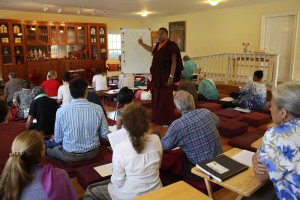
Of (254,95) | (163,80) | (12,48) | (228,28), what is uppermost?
(228,28)

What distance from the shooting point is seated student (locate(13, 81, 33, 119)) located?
4196 mm

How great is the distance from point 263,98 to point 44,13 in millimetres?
7558

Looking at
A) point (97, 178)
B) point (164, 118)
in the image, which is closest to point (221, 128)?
point (164, 118)

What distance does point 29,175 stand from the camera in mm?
1225

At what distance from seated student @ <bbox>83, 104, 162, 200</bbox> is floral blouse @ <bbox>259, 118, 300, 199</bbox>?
70 cm

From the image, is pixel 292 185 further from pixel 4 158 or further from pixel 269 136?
pixel 4 158

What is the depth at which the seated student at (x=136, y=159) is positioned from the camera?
1.67 metres

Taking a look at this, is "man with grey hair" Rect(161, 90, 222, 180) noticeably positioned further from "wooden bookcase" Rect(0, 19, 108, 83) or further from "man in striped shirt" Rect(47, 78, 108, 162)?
"wooden bookcase" Rect(0, 19, 108, 83)

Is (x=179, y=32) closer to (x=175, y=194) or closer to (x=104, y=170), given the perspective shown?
(x=104, y=170)

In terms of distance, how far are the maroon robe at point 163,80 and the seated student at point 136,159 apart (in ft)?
8.98

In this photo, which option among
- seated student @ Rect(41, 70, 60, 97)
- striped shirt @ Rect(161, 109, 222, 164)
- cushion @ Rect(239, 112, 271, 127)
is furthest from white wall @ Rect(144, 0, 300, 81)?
striped shirt @ Rect(161, 109, 222, 164)

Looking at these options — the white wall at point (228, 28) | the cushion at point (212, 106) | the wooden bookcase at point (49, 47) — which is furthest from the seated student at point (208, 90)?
the wooden bookcase at point (49, 47)

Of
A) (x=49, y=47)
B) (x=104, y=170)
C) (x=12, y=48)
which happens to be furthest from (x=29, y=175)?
(x=49, y=47)

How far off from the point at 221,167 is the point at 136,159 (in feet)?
1.73
